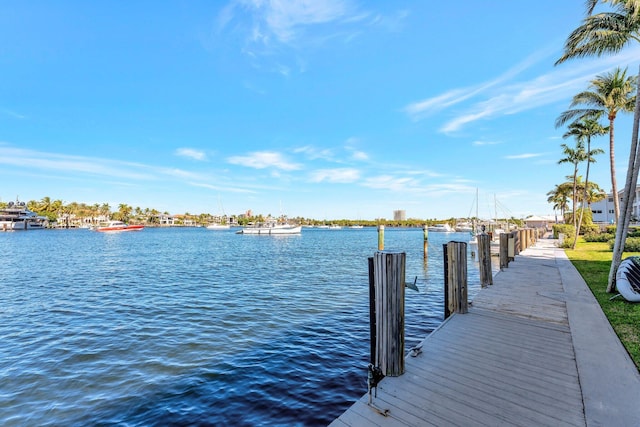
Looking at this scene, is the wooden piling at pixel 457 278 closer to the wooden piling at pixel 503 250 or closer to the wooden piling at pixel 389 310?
the wooden piling at pixel 389 310

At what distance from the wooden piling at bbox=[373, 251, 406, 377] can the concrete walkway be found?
0.29 meters

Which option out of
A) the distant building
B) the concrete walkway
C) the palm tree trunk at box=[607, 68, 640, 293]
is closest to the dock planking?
the concrete walkway

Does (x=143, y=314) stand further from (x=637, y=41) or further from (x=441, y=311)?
(x=637, y=41)

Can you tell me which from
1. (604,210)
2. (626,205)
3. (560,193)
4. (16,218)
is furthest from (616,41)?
(16,218)

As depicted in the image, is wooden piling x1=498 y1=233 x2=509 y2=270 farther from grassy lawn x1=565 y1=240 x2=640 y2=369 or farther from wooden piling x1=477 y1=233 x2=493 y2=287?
wooden piling x1=477 y1=233 x2=493 y2=287

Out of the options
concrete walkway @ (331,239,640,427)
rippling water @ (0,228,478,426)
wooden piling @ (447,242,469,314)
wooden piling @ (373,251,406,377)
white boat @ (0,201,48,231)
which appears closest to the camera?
concrete walkway @ (331,239,640,427)

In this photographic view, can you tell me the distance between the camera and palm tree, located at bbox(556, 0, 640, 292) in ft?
30.0

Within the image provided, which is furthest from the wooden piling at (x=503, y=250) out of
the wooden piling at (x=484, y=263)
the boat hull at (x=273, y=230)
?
the boat hull at (x=273, y=230)

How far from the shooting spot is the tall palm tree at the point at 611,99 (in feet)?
57.4

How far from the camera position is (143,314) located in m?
11.2

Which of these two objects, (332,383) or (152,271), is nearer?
(332,383)

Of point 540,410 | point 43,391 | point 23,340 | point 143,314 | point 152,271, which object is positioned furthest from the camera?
point 152,271

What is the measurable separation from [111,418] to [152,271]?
19.1 m

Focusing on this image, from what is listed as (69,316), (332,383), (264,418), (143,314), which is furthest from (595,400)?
(69,316)
